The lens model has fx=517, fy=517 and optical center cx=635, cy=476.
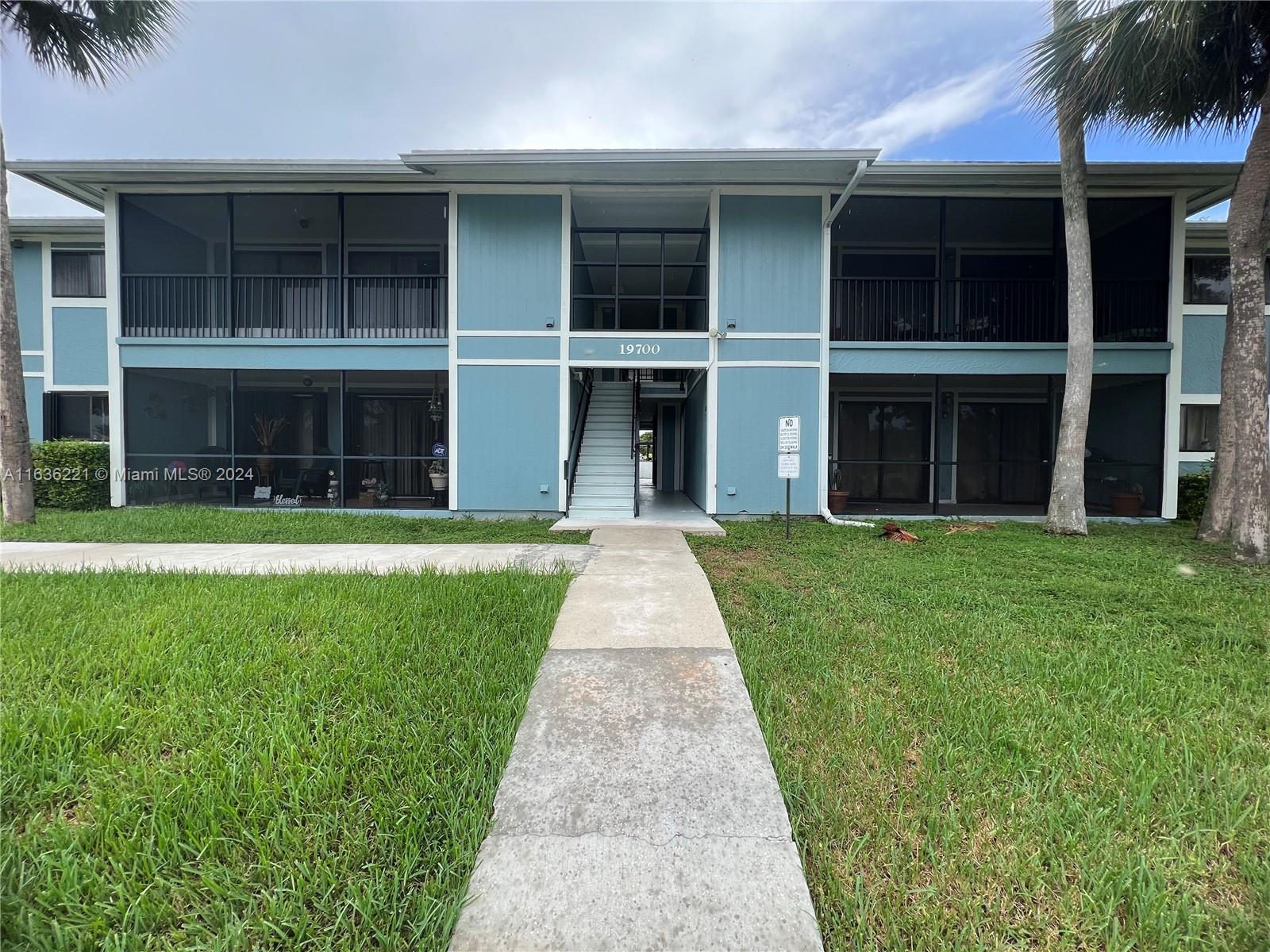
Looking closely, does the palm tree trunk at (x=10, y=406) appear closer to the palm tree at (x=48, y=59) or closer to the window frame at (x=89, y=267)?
the palm tree at (x=48, y=59)

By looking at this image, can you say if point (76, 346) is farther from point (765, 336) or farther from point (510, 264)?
point (765, 336)

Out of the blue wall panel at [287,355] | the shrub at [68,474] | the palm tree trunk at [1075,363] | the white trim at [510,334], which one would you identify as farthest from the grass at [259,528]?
the palm tree trunk at [1075,363]

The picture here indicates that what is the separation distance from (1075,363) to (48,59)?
1478 centimetres

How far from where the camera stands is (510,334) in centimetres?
870

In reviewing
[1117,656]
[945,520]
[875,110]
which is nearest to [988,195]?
[875,110]

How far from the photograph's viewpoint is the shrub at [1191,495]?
28.6 ft

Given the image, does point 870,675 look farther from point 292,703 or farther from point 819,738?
point 292,703

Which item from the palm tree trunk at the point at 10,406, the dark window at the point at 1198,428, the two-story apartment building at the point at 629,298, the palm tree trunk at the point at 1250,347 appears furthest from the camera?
the dark window at the point at 1198,428

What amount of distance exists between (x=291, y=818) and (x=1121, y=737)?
3370 millimetres

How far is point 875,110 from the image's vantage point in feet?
29.6

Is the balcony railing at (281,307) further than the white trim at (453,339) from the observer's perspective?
Yes

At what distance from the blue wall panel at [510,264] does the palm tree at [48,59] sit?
4.34 meters

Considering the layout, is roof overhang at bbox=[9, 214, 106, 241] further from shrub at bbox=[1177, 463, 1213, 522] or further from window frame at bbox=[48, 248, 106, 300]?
shrub at bbox=[1177, 463, 1213, 522]

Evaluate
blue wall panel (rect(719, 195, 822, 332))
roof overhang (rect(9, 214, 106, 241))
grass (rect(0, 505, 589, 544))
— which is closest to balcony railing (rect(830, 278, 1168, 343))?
blue wall panel (rect(719, 195, 822, 332))
